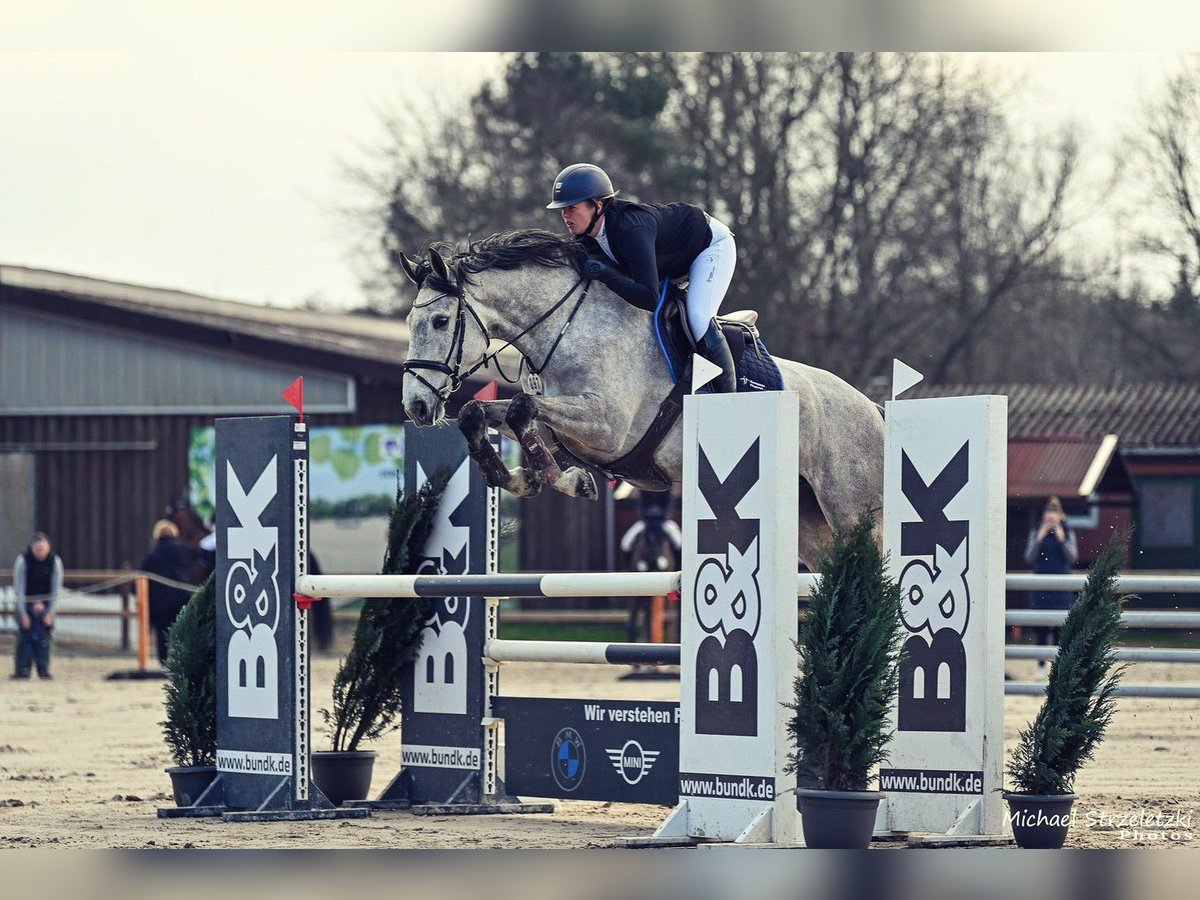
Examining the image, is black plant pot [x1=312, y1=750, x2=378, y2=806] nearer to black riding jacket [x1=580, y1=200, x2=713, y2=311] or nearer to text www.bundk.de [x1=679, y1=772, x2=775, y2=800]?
text www.bundk.de [x1=679, y1=772, x2=775, y2=800]

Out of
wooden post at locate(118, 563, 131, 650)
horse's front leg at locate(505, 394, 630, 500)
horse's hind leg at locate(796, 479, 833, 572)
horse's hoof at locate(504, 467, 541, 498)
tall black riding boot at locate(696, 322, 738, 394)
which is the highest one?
tall black riding boot at locate(696, 322, 738, 394)

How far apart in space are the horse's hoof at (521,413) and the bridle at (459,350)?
0.84ft

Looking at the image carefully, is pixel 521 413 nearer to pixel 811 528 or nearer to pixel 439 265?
pixel 439 265

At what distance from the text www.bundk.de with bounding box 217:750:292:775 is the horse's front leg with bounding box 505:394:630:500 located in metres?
1.36

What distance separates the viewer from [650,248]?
212 inches

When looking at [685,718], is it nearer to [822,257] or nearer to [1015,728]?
[1015,728]

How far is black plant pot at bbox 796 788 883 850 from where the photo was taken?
14.0ft

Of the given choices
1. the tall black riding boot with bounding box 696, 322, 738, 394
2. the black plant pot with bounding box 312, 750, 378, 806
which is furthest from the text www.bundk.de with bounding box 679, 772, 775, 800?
the black plant pot with bounding box 312, 750, 378, 806

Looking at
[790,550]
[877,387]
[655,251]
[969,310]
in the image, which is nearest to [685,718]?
[790,550]

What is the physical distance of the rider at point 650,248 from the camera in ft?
17.6

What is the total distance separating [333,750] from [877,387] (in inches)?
738

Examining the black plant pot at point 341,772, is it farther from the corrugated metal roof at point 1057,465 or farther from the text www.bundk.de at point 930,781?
the corrugated metal roof at point 1057,465

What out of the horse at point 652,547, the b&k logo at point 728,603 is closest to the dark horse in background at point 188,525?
the horse at point 652,547

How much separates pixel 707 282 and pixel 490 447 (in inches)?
36.1
